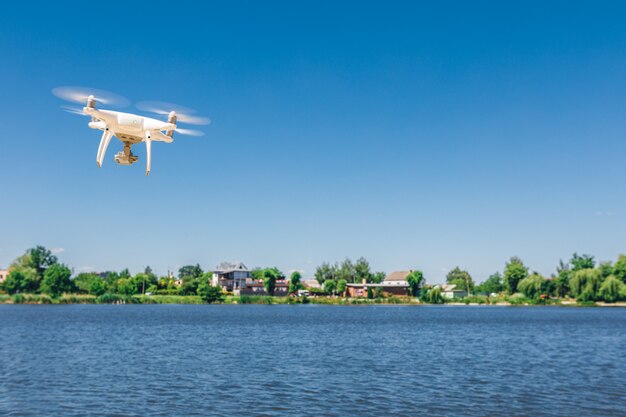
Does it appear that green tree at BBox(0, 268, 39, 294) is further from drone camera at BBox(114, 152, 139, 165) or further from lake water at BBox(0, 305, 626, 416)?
drone camera at BBox(114, 152, 139, 165)

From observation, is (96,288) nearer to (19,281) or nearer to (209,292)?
(19,281)

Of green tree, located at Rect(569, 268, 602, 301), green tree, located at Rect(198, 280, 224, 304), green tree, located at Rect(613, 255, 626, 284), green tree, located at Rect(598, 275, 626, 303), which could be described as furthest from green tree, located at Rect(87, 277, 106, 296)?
green tree, located at Rect(613, 255, 626, 284)

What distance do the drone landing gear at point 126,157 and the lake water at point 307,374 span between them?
82.9 feet

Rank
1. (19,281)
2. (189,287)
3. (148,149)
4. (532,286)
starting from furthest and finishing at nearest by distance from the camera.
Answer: (189,287) < (532,286) < (19,281) < (148,149)

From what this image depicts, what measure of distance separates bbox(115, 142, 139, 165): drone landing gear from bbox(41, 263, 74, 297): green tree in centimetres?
19538

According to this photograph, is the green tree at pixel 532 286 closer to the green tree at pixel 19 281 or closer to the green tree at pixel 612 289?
the green tree at pixel 612 289

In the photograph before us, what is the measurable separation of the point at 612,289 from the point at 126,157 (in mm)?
182822

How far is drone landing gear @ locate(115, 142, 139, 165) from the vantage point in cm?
719

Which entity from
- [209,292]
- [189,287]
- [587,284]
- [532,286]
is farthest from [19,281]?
[587,284]

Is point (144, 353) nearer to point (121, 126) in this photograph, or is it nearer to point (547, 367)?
point (547, 367)

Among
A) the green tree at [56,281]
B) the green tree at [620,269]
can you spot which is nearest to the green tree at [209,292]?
the green tree at [56,281]

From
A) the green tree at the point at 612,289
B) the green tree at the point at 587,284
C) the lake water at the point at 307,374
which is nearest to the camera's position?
the lake water at the point at 307,374

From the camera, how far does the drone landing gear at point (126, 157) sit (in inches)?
283

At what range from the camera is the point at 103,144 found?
21.8 ft
